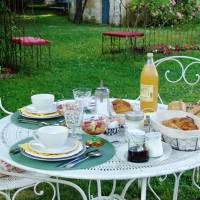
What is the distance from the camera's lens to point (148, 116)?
2.15 m

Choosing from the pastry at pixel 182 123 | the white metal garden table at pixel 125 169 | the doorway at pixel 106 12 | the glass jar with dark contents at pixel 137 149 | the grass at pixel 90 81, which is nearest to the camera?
the white metal garden table at pixel 125 169

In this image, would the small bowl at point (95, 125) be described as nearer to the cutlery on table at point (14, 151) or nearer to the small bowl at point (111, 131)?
the small bowl at point (111, 131)

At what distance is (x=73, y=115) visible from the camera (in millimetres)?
2133

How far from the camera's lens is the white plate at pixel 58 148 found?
1888 mm

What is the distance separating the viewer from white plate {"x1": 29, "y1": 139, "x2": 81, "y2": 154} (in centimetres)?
189

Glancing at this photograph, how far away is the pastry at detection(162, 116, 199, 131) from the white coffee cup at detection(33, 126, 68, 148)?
46cm

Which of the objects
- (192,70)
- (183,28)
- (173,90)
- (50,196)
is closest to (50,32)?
(183,28)

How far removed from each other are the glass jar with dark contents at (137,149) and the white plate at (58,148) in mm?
225

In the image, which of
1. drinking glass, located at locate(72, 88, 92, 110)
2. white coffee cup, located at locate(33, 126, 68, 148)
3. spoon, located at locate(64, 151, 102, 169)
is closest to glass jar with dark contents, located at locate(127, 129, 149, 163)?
spoon, located at locate(64, 151, 102, 169)

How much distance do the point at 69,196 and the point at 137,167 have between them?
1.66 m

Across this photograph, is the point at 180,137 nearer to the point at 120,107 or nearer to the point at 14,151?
the point at 120,107

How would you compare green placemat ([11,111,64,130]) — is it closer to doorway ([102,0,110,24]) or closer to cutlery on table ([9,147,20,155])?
cutlery on table ([9,147,20,155])

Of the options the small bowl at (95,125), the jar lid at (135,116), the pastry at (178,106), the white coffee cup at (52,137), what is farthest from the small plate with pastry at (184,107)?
the white coffee cup at (52,137)

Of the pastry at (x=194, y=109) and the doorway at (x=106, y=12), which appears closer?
the pastry at (x=194, y=109)
